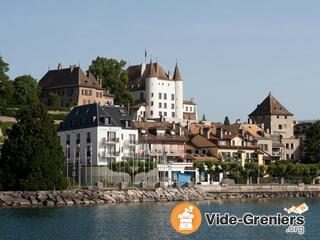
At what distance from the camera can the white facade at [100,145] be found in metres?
99.0

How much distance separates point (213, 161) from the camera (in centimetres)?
10694

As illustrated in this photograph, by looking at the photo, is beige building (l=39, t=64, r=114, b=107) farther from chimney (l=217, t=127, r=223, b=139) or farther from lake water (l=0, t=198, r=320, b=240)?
lake water (l=0, t=198, r=320, b=240)

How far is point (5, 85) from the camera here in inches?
4916

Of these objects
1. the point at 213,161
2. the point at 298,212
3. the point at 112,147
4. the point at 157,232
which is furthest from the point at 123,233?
the point at 213,161

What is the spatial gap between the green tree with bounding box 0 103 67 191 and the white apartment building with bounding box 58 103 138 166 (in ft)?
59.5

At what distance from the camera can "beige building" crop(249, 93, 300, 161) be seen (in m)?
136

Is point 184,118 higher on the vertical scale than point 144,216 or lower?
higher

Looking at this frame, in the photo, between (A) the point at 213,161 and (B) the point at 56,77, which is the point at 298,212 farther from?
(B) the point at 56,77

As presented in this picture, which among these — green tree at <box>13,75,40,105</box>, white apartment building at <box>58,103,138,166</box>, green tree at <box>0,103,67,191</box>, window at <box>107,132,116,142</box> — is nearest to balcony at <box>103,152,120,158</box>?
white apartment building at <box>58,103,138,166</box>

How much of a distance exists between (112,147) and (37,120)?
69.5 ft

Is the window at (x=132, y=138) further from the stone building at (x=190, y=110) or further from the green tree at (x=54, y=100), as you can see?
the stone building at (x=190, y=110)

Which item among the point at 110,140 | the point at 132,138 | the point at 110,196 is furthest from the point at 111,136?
the point at 110,196

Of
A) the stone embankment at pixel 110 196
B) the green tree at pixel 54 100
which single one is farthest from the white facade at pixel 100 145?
the green tree at pixel 54 100

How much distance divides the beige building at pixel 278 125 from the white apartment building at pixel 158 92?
14.5 meters
